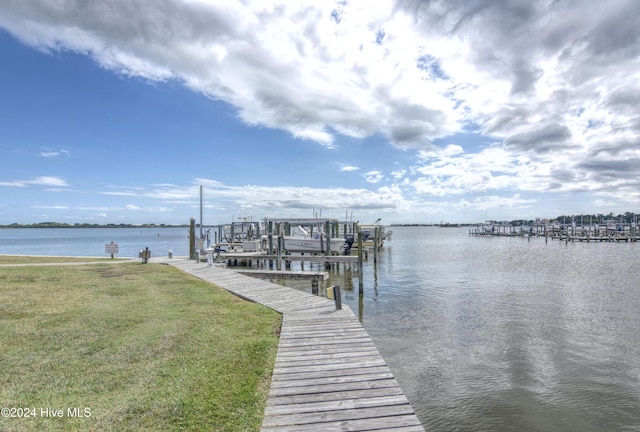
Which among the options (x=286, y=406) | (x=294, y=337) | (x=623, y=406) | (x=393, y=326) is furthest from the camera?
(x=393, y=326)

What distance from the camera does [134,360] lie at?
6117 millimetres

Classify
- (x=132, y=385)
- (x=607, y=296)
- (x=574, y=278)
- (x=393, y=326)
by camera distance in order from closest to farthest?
(x=132, y=385) → (x=393, y=326) → (x=607, y=296) → (x=574, y=278)

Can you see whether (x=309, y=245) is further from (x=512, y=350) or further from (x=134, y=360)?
(x=134, y=360)

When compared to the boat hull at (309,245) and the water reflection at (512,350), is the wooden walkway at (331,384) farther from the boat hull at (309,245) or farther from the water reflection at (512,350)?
the boat hull at (309,245)

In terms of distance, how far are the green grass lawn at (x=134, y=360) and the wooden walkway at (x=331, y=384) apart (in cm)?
29

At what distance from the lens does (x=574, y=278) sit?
23219 mm

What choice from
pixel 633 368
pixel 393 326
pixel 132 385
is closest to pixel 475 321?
pixel 393 326

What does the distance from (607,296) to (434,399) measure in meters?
15.3

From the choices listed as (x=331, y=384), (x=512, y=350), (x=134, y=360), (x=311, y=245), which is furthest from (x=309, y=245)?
(x=331, y=384)

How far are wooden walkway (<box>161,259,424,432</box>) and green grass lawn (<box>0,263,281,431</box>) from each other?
11.4 inches

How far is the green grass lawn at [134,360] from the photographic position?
4438 mm

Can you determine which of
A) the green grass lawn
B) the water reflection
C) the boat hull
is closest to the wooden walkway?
the green grass lawn

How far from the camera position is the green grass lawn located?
14.6 ft

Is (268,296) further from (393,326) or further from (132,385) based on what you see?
(132,385)
